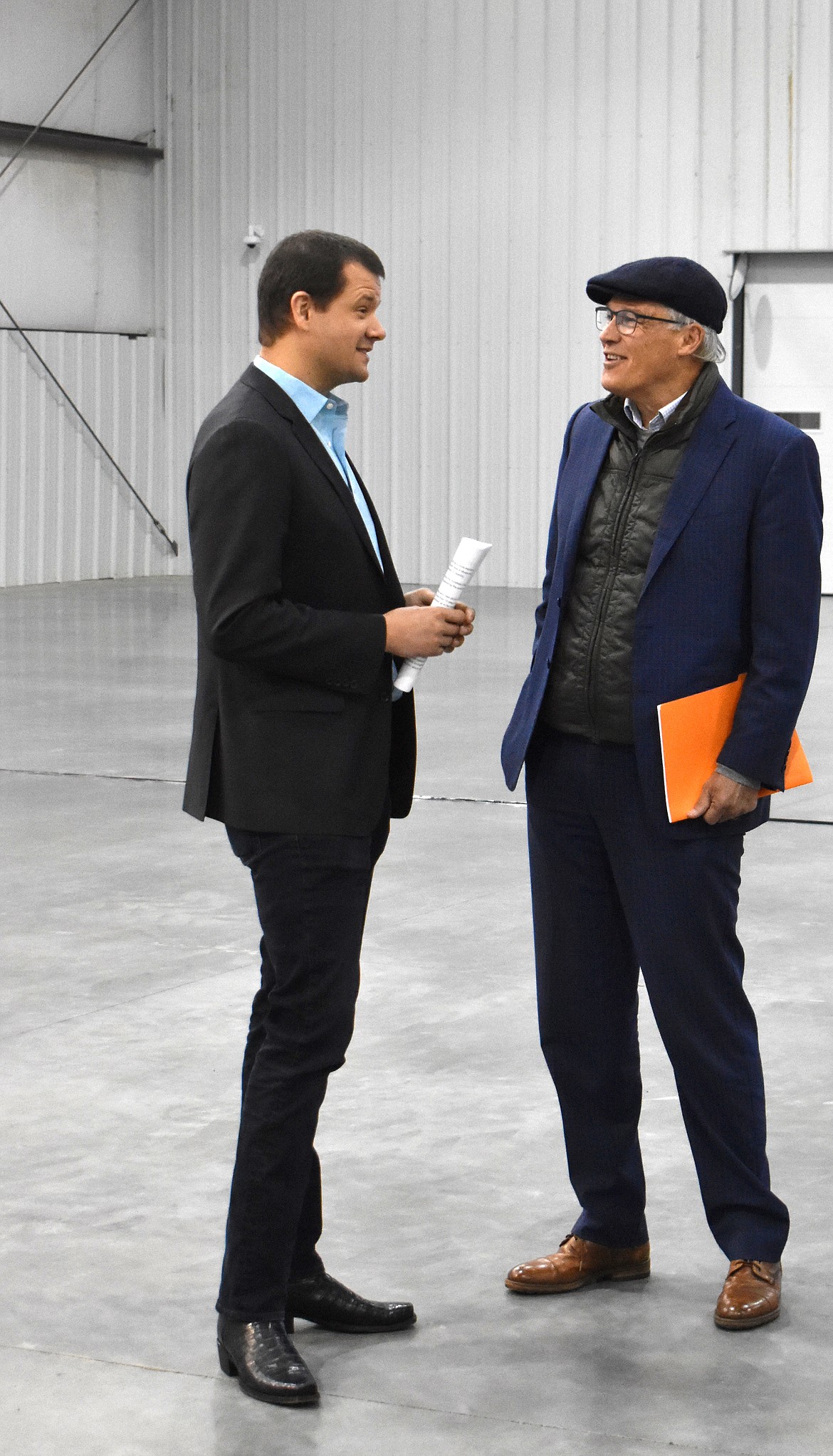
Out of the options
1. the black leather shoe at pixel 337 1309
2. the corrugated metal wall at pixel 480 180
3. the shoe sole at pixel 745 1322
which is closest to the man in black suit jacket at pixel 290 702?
the black leather shoe at pixel 337 1309

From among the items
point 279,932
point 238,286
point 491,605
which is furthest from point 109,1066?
point 238,286

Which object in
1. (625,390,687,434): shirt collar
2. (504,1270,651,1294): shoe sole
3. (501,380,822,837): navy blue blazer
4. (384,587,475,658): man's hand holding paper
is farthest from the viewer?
(504,1270,651,1294): shoe sole

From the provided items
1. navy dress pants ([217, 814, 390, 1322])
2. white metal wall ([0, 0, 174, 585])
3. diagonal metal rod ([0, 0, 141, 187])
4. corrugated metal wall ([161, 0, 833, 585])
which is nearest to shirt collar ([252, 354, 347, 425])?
navy dress pants ([217, 814, 390, 1322])

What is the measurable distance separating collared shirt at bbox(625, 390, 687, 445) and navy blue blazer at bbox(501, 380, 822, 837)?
2.2 inches

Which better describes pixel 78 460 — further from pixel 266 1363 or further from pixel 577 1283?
pixel 266 1363

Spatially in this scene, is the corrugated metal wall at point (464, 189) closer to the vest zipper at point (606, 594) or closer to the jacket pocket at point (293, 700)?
the vest zipper at point (606, 594)

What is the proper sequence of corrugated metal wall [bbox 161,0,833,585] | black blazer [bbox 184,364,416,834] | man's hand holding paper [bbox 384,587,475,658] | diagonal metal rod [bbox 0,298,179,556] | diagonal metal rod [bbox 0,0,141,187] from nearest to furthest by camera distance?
black blazer [bbox 184,364,416,834] < man's hand holding paper [bbox 384,587,475,658] < corrugated metal wall [bbox 161,0,833,585] < diagonal metal rod [bbox 0,0,141,187] < diagonal metal rod [bbox 0,298,179,556]

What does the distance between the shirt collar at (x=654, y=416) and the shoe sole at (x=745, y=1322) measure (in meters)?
1.38

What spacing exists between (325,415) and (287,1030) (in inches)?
34.7

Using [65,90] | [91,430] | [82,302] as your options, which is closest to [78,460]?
[91,430]

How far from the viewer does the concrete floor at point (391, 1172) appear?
2.76m

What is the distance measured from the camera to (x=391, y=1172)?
12.2 ft

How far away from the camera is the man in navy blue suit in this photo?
299 cm

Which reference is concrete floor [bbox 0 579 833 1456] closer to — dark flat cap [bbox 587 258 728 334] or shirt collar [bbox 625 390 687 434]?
shirt collar [bbox 625 390 687 434]
